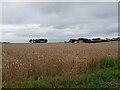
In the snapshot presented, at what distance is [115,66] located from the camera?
11.7 metres

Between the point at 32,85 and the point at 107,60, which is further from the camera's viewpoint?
the point at 107,60

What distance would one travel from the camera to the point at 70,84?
7.92m

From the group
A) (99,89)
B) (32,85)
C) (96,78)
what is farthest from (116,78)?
(32,85)

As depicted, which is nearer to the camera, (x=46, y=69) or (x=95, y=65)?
(x=46, y=69)

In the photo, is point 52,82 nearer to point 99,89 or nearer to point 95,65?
point 99,89

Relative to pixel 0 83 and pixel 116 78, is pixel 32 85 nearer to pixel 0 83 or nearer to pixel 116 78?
pixel 0 83

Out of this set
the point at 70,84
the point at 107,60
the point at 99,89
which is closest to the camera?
the point at 99,89

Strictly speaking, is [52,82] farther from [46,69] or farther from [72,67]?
[72,67]

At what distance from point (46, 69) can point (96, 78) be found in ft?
8.48

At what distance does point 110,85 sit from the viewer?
313 inches

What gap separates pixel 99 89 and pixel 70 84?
41.4 inches

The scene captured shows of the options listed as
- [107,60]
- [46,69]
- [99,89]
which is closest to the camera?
[99,89]

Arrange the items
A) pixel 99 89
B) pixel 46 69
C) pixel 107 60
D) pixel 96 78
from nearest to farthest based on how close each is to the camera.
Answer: pixel 99 89, pixel 96 78, pixel 46 69, pixel 107 60

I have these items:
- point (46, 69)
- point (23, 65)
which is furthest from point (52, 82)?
point (23, 65)
